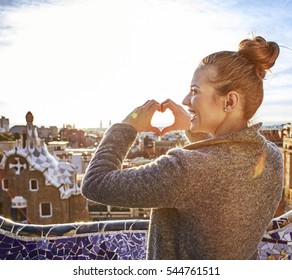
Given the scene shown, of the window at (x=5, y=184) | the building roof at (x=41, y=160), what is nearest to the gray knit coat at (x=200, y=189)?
the building roof at (x=41, y=160)

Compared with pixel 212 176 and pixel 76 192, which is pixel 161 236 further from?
pixel 76 192

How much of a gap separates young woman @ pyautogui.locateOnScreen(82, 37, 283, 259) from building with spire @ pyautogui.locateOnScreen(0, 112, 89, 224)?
4509mm

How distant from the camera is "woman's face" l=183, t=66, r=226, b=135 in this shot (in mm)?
522

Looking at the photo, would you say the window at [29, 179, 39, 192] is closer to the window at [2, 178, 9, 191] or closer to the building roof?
the building roof

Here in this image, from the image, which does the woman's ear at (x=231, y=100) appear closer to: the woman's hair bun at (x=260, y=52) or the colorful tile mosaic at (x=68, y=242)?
the woman's hair bun at (x=260, y=52)

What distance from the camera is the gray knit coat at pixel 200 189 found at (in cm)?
49

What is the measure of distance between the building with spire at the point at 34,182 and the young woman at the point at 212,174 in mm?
4509

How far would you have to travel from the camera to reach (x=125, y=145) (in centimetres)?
56

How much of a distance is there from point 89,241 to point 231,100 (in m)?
0.56

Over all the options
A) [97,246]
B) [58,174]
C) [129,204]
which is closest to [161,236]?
[129,204]

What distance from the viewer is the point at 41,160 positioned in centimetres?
490

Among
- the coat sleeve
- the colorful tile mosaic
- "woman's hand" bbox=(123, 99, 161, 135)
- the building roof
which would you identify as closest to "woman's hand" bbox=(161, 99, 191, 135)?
"woman's hand" bbox=(123, 99, 161, 135)

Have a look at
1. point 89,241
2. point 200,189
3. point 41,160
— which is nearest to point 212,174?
point 200,189
